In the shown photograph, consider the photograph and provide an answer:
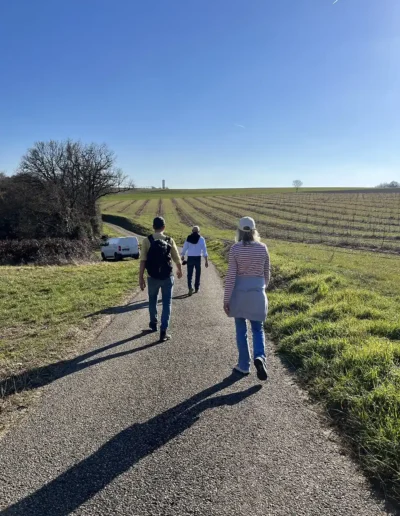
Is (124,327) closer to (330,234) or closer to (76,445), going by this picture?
(76,445)

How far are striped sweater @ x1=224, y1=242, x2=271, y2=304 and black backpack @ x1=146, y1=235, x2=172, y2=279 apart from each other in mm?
1785

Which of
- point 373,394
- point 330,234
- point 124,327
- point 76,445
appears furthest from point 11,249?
point 330,234

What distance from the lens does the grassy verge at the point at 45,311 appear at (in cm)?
518

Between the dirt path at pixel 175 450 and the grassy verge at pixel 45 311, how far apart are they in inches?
36.1

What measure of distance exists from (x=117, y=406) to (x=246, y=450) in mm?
1543

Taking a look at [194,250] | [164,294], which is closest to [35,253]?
[194,250]

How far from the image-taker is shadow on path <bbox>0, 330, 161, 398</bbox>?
444cm

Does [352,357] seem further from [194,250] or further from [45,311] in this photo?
[45,311]

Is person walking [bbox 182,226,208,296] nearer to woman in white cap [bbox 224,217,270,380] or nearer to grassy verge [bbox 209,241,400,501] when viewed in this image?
grassy verge [bbox 209,241,400,501]

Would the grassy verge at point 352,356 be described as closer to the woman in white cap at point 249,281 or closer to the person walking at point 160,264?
the woman in white cap at point 249,281

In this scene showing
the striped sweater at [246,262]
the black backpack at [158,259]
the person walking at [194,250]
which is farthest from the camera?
the person walking at [194,250]

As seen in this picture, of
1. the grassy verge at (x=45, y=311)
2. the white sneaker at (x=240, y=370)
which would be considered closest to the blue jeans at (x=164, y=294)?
the grassy verge at (x=45, y=311)

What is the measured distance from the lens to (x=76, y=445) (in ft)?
10.6

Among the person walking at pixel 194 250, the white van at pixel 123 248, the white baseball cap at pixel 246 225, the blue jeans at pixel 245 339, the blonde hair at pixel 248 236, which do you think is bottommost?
the white van at pixel 123 248
